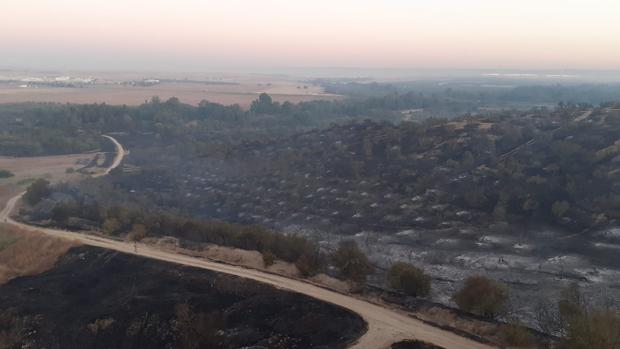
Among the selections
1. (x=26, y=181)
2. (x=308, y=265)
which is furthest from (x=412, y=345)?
(x=26, y=181)

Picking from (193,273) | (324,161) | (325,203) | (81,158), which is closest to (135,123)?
(81,158)

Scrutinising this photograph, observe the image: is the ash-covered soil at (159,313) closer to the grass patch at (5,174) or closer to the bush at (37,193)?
the bush at (37,193)

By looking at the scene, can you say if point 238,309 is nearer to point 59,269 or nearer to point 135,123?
point 59,269

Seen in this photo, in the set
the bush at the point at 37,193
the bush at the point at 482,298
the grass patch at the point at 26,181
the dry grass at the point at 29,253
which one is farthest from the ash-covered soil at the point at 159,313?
the grass patch at the point at 26,181

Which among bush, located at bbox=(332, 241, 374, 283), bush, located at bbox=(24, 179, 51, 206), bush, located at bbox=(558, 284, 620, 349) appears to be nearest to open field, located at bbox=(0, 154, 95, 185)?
bush, located at bbox=(24, 179, 51, 206)

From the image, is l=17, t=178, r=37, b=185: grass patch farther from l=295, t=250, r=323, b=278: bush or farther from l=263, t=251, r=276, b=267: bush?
l=295, t=250, r=323, b=278: bush

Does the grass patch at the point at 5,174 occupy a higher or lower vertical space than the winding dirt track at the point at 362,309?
lower
